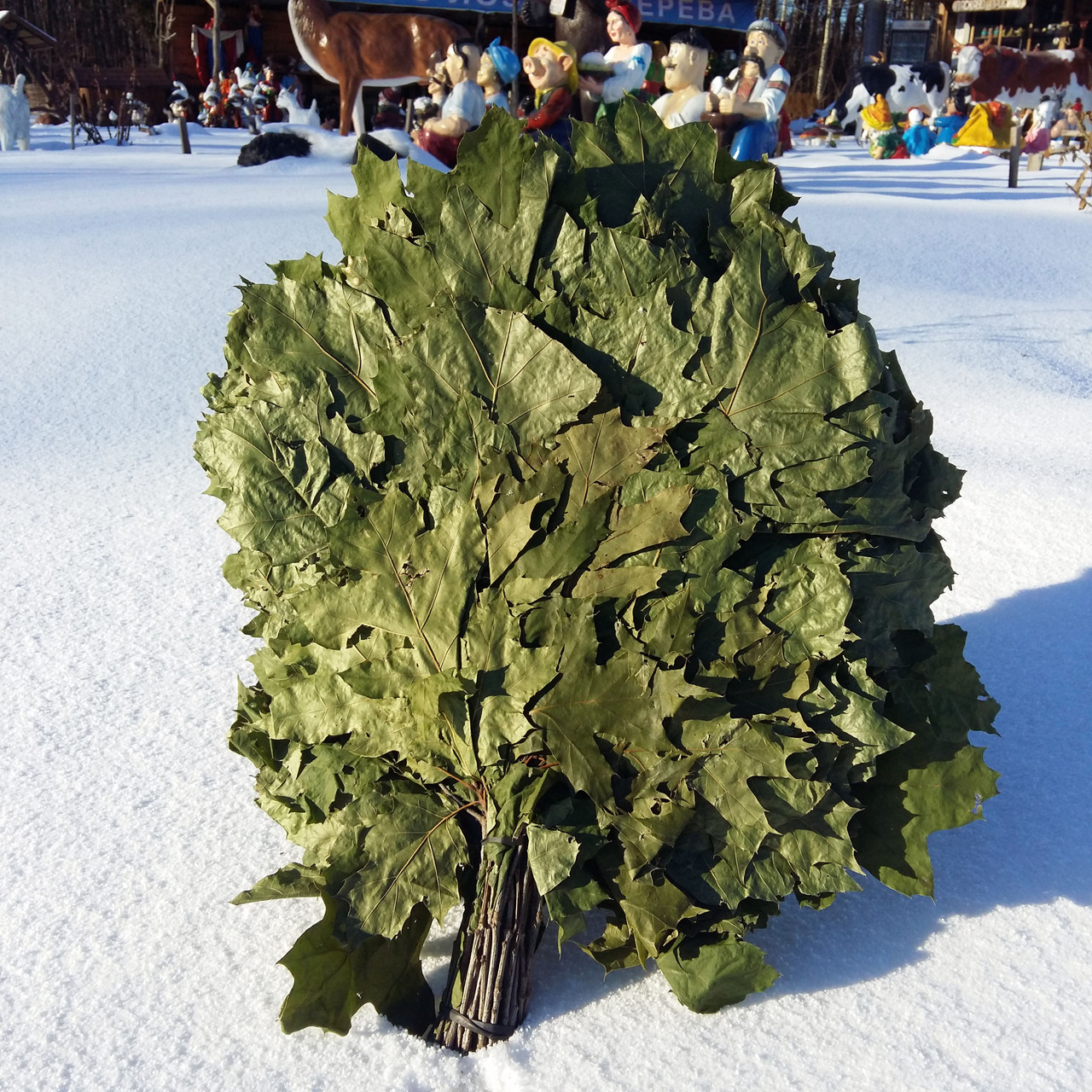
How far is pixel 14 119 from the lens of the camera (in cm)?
1170

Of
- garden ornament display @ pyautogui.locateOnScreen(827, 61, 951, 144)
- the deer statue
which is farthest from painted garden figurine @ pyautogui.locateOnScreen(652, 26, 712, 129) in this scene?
garden ornament display @ pyautogui.locateOnScreen(827, 61, 951, 144)

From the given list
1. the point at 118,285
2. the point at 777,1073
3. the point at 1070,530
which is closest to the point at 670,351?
the point at 777,1073

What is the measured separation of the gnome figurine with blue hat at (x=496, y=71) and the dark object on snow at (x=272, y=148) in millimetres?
2679

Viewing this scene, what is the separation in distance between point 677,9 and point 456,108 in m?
11.8

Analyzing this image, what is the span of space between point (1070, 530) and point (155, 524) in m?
2.82

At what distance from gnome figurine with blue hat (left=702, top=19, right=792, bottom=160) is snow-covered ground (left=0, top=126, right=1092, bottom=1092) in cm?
312

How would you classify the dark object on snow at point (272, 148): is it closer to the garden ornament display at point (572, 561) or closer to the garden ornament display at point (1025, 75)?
the garden ornament display at point (572, 561)

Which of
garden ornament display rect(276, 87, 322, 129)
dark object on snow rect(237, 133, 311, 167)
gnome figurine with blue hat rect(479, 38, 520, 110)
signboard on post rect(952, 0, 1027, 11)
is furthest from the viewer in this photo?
signboard on post rect(952, 0, 1027, 11)

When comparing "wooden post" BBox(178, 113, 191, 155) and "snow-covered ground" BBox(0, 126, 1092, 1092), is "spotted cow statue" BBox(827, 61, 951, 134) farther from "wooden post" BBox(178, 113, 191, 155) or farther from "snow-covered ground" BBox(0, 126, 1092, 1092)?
"snow-covered ground" BBox(0, 126, 1092, 1092)

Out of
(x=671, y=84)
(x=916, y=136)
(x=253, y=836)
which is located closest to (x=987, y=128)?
(x=916, y=136)

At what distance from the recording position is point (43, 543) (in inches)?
120

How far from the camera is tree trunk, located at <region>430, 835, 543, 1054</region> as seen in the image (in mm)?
1326

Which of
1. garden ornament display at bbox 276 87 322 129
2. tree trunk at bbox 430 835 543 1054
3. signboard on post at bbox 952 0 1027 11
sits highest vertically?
signboard on post at bbox 952 0 1027 11

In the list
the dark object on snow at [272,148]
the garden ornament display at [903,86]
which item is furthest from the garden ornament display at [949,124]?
the dark object on snow at [272,148]
